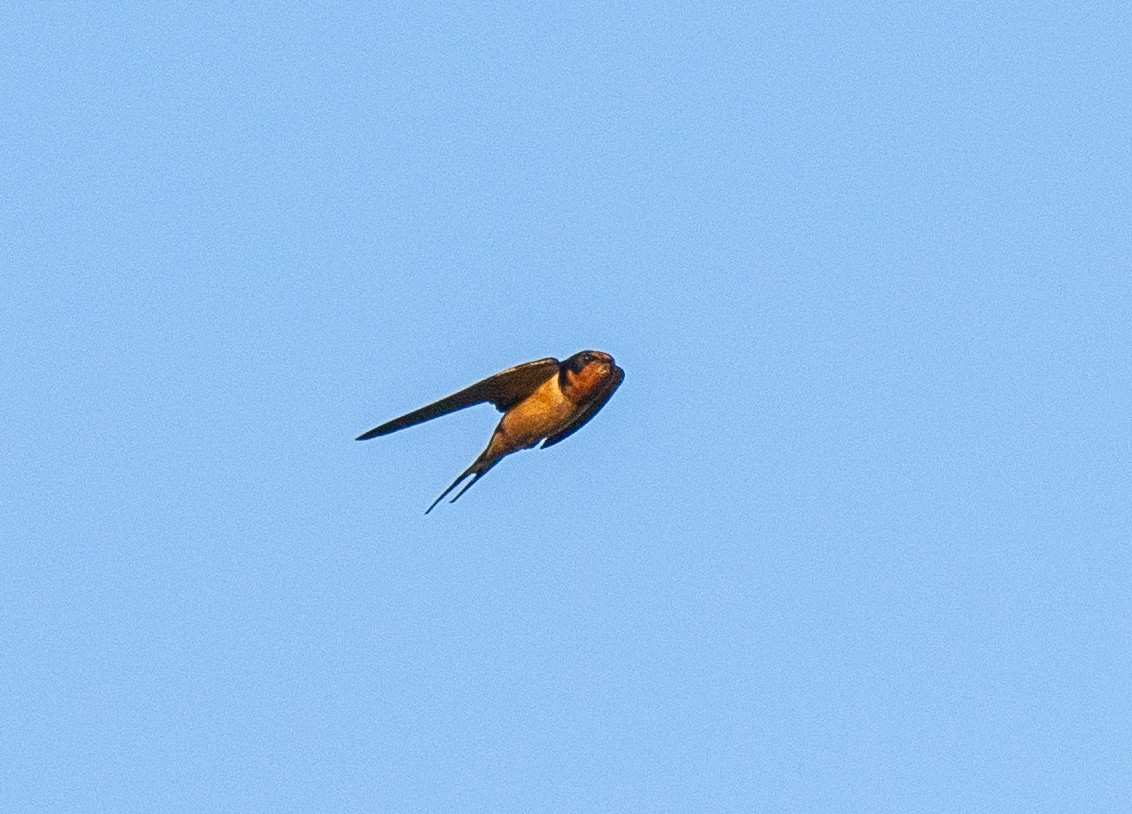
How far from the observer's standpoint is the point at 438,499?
13.9 meters

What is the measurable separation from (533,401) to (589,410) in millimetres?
331

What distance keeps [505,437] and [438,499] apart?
1.77 ft

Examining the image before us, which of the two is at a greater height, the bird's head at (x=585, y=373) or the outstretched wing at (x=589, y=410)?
the bird's head at (x=585, y=373)

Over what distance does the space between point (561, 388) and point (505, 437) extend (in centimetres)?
46

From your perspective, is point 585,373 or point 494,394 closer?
point 585,373

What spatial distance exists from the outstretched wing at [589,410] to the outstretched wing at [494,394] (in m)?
0.28

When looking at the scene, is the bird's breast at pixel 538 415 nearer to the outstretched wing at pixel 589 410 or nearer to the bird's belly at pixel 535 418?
the bird's belly at pixel 535 418

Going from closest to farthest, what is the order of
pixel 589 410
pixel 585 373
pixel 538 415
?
pixel 585 373 < pixel 538 415 < pixel 589 410

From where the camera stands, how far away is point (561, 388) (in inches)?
547

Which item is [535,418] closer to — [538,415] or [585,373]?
[538,415]

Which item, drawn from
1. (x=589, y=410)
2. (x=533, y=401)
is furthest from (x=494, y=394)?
(x=589, y=410)

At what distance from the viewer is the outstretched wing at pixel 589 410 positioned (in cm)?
1391

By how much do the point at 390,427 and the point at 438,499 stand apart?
1.74 ft

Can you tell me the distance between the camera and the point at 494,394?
14.1 m
